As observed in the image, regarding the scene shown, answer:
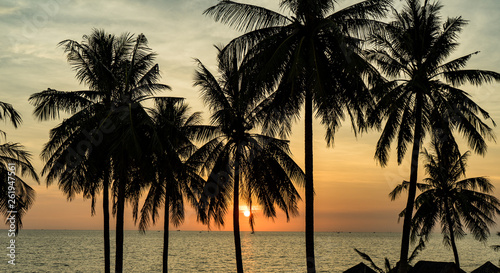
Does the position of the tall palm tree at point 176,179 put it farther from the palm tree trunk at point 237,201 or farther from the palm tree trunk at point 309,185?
the palm tree trunk at point 309,185

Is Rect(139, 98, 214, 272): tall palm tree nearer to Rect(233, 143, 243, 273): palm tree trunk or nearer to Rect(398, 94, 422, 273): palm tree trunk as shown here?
Rect(233, 143, 243, 273): palm tree trunk

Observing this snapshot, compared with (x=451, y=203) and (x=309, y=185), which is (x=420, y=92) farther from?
(x=451, y=203)

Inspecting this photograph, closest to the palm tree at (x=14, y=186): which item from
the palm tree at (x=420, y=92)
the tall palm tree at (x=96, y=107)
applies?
the tall palm tree at (x=96, y=107)

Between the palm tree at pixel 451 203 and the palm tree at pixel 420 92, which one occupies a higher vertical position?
the palm tree at pixel 420 92

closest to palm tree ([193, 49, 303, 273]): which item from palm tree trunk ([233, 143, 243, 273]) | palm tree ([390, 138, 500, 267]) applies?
palm tree trunk ([233, 143, 243, 273])

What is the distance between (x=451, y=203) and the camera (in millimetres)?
32125

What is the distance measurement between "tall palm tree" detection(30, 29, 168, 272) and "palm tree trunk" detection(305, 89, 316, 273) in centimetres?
642

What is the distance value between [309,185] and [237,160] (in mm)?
7113

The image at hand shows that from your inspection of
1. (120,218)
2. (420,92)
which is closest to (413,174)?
(420,92)

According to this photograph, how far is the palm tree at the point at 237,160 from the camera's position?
22812 mm

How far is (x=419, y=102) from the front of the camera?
68.1 feet

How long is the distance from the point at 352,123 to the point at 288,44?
11.9ft

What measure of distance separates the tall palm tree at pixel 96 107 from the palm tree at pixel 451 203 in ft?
65.8

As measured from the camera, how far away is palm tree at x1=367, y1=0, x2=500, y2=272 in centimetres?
2053
